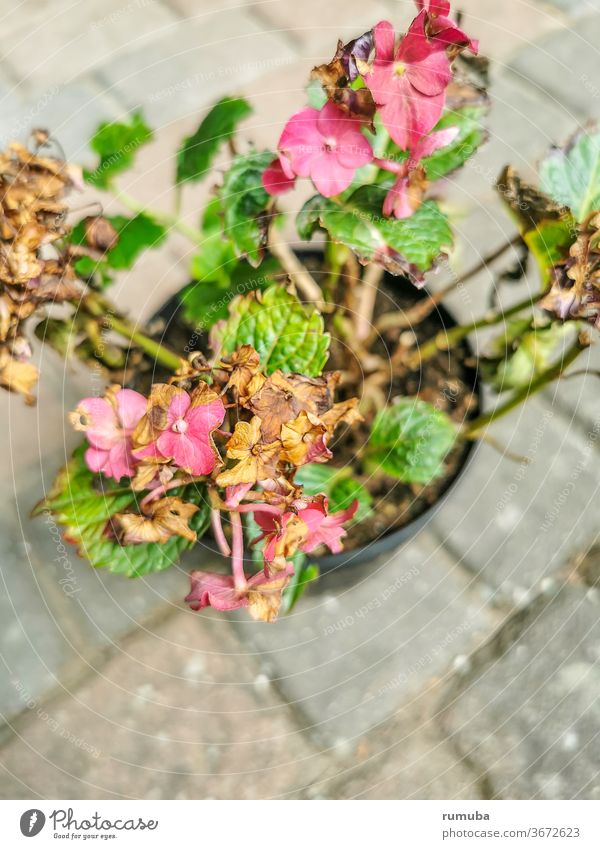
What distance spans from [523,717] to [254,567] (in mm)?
277

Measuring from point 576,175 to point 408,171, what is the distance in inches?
6.7

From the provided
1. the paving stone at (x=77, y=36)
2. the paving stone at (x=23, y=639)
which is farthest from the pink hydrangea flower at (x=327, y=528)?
the paving stone at (x=77, y=36)

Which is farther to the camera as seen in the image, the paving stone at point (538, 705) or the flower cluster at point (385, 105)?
the paving stone at point (538, 705)

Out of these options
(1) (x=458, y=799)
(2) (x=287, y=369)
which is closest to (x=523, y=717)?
(1) (x=458, y=799)

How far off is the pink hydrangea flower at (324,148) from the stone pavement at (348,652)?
36cm

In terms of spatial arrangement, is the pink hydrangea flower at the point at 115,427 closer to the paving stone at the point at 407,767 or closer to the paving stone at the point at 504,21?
the paving stone at the point at 407,767

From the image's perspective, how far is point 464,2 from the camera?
3.14 feet

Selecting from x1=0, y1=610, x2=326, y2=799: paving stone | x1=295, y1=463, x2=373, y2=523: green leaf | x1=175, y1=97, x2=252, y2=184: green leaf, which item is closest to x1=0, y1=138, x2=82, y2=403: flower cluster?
x1=175, y1=97, x2=252, y2=184: green leaf

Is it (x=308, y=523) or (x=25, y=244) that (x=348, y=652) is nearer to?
(x=308, y=523)

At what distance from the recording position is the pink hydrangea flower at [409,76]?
43 centimetres

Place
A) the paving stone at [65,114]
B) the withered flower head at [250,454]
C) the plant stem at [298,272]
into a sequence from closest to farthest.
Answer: the withered flower head at [250,454]
the plant stem at [298,272]
the paving stone at [65,114]

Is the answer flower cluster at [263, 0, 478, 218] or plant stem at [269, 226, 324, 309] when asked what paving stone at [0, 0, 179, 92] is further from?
flower cluster at [263, 0, 478, 218]

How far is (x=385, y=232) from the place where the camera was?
1.64 ft
